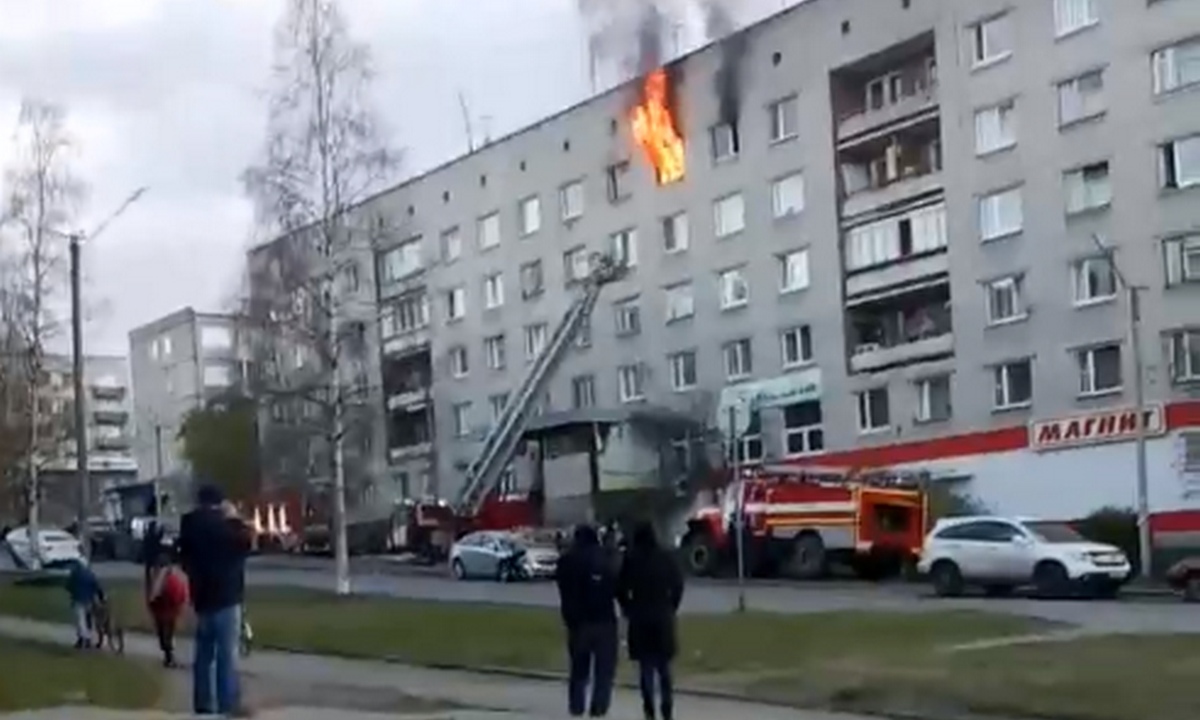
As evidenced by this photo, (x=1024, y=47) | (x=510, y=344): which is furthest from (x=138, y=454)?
(x=1024, y=47)

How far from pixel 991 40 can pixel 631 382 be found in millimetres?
19976

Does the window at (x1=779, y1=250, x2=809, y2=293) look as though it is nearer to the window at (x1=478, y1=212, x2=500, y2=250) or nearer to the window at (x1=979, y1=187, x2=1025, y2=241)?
the window at (x1=979, y1=187, x2=1025, y2=241)

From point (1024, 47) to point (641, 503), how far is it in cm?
1566

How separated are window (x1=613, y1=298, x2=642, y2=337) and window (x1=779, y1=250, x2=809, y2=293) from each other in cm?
781

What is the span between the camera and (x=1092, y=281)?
2103 inches

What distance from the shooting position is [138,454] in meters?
139

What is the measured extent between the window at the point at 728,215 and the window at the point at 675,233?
65.4 inches

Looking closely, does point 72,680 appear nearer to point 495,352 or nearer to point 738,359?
point 738,359

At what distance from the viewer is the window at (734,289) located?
66062 millimetres

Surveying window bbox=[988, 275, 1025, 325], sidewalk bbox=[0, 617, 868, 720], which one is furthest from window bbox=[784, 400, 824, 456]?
sidewalk bbox=[0, 617, 868, 720]

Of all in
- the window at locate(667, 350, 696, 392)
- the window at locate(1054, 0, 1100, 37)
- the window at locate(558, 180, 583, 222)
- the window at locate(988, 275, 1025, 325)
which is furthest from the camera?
the window at locate(558, 180, 583, 222)

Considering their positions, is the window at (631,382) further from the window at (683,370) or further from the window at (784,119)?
the window at (784,119)

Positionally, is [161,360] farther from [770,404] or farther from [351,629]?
[351,629]

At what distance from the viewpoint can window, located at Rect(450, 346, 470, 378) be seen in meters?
81.8
